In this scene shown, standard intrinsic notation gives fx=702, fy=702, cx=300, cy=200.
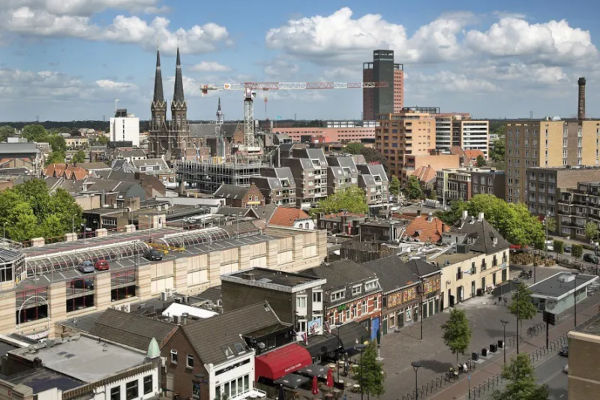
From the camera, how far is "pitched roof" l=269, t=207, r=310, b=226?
99312mm

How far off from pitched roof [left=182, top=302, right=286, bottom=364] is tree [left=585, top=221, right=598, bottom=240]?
69509 mm

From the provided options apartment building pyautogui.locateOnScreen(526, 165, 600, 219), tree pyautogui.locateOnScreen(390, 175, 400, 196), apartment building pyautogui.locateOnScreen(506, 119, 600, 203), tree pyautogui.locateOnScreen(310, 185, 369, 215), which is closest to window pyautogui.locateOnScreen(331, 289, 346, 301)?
tree pyautogui.locateOnScreen(310, 185, 369, 215)

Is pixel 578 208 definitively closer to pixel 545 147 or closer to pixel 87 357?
pixel 545 147

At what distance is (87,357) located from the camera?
38.9 metres

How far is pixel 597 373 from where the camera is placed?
31891mm

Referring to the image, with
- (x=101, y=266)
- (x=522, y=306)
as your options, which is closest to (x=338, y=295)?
(x=522, y=306)

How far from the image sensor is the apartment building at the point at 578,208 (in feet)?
338

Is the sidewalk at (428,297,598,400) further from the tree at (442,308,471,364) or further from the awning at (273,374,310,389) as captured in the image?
the awning at (273,374,310,389)

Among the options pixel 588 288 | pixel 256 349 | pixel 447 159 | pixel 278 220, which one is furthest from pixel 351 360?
pixel 447 159

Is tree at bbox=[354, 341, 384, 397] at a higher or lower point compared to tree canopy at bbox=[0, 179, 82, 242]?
lower

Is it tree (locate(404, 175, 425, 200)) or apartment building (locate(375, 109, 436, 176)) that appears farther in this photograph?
apartment building (locate(375, 109, 436, 176))

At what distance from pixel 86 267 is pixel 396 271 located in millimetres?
26784

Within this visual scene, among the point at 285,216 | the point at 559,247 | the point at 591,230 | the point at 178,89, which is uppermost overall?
the point at 178,89

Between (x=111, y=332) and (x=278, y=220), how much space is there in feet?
186
